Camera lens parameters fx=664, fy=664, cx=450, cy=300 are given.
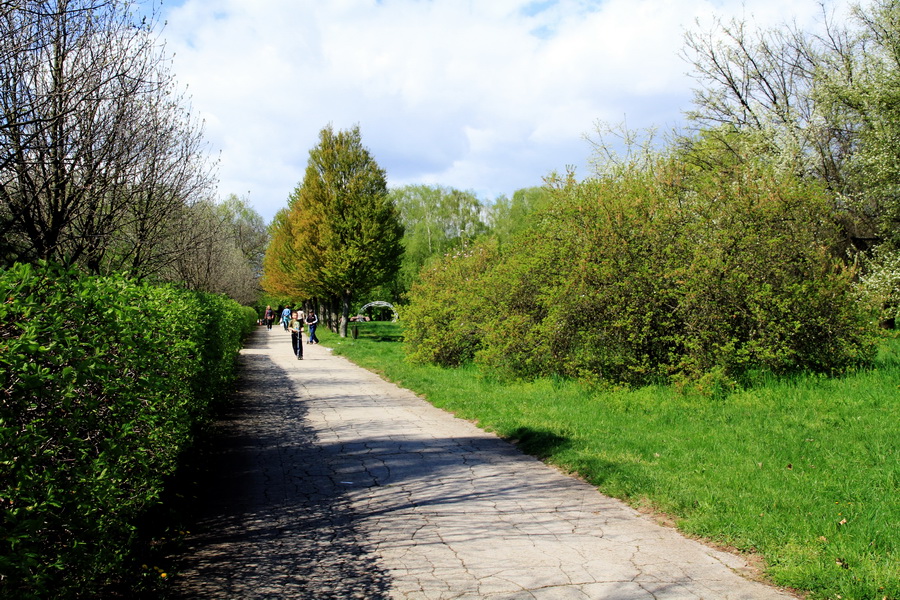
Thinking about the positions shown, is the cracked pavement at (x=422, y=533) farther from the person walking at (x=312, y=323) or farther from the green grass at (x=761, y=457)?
the person walking at (x=312, y=323)

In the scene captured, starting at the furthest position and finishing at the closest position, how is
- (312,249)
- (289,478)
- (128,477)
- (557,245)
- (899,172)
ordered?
(312,249)
(899,172)
(557,245)
(289,478)
(128,477)

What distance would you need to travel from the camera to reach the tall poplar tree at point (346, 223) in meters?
33.2

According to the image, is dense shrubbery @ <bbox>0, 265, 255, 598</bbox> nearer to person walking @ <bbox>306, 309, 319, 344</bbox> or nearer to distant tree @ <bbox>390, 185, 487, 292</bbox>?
person walking @ <bbox>306, 309, 319, 344</bbox>

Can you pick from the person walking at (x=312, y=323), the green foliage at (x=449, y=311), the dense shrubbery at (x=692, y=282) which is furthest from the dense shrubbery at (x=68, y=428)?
the person walking at (x=312, y=323)

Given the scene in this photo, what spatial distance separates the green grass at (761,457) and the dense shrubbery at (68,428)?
3952 mm

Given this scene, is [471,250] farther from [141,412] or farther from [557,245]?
[141,412]

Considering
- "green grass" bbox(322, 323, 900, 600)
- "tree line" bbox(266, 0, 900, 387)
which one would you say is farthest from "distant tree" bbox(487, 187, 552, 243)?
"green grass" bbox(322, 323, 900, 600)

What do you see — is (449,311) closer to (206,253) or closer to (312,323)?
(206,253)

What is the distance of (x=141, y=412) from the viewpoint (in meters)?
4.27

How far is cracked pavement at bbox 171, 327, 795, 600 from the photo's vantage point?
4.11 meters

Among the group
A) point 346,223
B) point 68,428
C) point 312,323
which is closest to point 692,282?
point 68,428

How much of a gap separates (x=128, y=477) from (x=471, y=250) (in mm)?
15622

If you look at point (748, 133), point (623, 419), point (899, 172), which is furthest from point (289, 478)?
point (748, 133)

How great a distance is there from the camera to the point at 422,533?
16.7 feet
